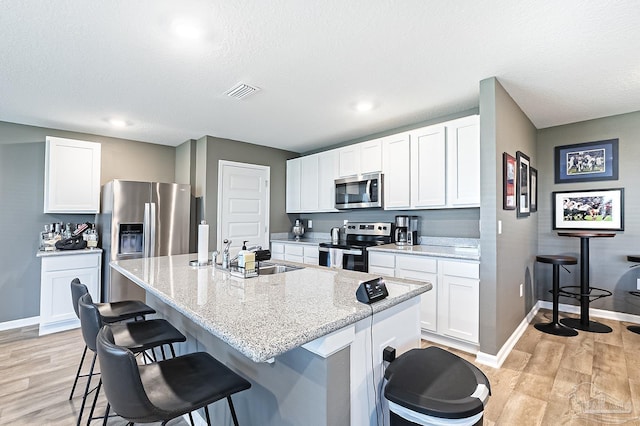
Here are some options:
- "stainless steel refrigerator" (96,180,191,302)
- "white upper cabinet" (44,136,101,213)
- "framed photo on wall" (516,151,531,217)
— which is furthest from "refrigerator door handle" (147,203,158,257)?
"framed photo on wall" (516,151,531,217)

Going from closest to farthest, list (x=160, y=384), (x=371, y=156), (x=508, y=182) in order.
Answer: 1. (x=160, y=384)
2. (x=508, y=182)
3. (x=371, y=156)

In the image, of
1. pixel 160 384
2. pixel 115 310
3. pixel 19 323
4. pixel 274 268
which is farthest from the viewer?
pixel 19 323

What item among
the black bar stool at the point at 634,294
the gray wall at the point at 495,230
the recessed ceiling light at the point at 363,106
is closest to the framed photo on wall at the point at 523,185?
the gray wall at the point at 495,230

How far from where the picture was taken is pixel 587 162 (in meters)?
3.80

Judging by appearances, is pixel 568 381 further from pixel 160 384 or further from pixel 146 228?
pixel 146 228

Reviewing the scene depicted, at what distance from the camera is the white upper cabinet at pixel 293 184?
5.19 m

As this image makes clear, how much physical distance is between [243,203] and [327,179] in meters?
1.38

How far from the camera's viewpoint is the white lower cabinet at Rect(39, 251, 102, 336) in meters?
3.48

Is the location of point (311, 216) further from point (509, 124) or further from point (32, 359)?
point (32, 359)

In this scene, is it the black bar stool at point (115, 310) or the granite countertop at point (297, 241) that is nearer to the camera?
the black bar stool at point (115, 310)

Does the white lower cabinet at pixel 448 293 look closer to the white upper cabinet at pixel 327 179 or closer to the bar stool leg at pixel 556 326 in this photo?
the bar stool leg at pixel 556 326

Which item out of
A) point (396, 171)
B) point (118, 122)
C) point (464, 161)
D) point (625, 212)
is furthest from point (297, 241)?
point (625, 212)

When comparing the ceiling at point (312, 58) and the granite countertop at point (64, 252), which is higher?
the ceiling at point (312, 58)

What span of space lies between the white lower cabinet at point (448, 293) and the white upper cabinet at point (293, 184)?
2.34 meters
